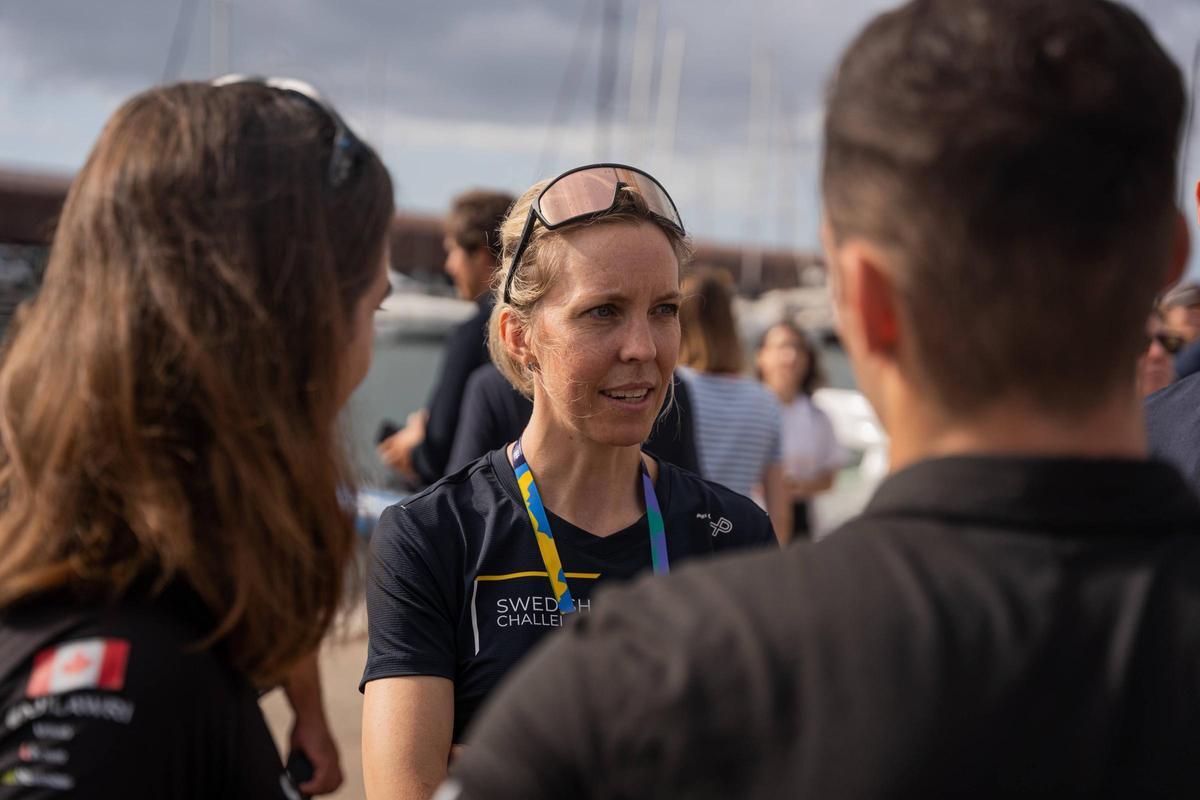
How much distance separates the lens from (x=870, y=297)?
1.10 m

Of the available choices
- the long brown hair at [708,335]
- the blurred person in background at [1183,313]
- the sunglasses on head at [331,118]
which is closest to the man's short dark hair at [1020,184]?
the sunglasses on head at [331,118]

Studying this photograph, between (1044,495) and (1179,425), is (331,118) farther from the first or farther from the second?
(1179,425)

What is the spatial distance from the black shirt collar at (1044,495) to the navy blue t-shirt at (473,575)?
1304 millimetres

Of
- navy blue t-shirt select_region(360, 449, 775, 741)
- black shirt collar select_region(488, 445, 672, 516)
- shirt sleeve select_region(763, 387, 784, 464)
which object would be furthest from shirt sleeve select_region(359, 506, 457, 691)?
shirt sleeve select_region(763, 387, 784, 464)

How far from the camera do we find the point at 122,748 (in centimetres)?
117

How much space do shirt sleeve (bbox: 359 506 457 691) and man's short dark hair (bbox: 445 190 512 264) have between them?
112 inches

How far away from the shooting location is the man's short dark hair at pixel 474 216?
197 inches

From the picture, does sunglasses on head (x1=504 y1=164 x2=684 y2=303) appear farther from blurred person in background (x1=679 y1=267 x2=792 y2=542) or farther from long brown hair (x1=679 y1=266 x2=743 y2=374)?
long brown hair (x1=679 y1=266 x2=743 y2=374)

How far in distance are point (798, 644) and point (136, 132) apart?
98cm

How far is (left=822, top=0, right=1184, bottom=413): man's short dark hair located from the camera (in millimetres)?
1008

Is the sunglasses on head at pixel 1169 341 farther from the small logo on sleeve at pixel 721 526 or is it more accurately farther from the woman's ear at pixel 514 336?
the woman's ear at pixel 514 336

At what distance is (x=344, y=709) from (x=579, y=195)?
3.59m

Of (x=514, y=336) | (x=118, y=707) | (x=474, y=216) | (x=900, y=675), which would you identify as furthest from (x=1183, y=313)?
(x=118, y=707)

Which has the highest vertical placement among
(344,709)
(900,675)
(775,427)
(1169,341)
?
(900,675)
